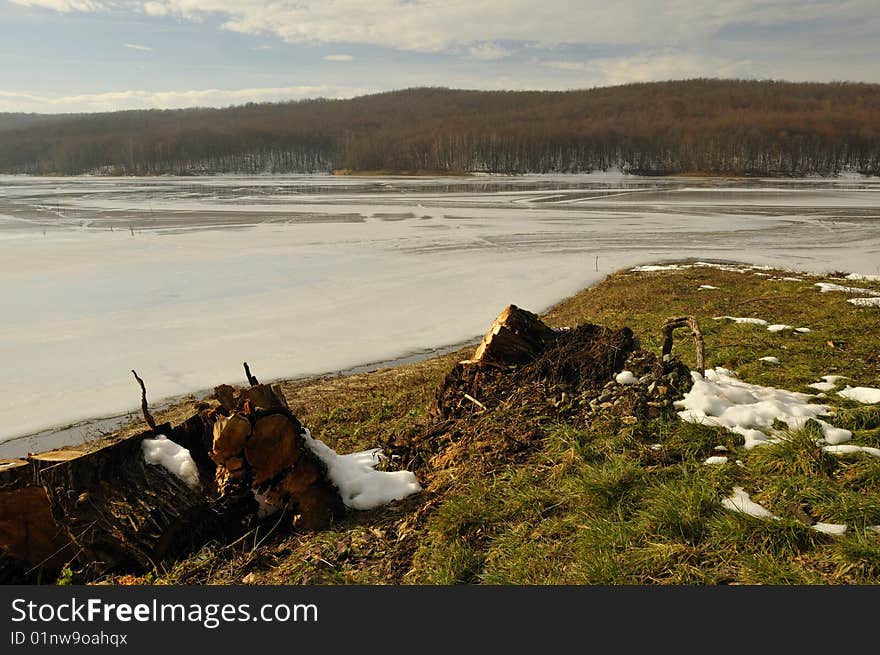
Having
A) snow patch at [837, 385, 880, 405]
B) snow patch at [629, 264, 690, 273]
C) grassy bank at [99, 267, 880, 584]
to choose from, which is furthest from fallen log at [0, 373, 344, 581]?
snow patch at [629, 264, 690, 273]

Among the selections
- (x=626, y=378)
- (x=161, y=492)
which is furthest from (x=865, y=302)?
(x=161, y=492)

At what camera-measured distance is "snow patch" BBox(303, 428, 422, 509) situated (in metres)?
4.45

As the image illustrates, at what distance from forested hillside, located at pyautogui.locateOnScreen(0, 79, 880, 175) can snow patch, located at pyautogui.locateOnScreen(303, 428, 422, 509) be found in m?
90.9

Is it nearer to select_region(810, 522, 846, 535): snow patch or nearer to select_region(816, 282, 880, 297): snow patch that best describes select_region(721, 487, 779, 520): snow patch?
select_region(810, 522, 846, 535): snow patch

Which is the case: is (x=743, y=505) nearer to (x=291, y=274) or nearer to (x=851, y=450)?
(x=851, y=450)

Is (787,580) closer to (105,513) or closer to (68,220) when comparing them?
(105,513)

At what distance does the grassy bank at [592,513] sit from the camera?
3.18 meters

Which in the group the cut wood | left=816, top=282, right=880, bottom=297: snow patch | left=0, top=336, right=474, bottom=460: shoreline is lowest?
left=0, top=336, right=474, bottom=460: shoreline

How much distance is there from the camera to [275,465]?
4410 mm

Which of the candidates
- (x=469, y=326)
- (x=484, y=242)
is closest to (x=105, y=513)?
(x=469, y=326)

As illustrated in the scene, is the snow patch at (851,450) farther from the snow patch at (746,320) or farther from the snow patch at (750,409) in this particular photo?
the snow patch at (746,320)

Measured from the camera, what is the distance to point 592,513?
3727 millimetres

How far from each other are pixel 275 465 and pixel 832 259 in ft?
65.7

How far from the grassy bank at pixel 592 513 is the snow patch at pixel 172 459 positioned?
0.63 metres
